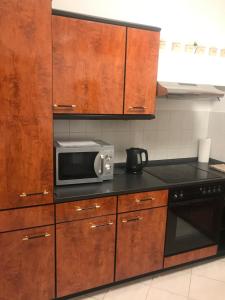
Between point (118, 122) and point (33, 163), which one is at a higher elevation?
point (118, 122)

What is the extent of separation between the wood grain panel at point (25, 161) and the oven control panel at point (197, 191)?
1.05 m

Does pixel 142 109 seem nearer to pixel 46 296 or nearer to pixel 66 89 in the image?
pixel 66 89

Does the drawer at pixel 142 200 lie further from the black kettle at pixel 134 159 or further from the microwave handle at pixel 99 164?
the black kettle at pixel 134 159

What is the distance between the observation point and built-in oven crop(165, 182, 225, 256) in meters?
2.24

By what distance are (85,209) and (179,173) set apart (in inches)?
41.4

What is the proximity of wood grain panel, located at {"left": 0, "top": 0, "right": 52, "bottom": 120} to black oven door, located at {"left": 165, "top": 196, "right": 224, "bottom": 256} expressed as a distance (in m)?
1.36

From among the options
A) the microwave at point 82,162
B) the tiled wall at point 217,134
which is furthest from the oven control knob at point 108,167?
the tiled wall at point 217,134

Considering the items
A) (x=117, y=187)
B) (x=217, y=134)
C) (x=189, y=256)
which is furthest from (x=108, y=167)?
(x=217, y=134)

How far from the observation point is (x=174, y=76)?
260 cm

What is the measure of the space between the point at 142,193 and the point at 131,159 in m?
0.41

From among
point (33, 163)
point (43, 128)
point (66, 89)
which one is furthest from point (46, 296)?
point (66, 89)

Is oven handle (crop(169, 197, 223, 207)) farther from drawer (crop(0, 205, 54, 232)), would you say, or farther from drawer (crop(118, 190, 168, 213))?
drawer (crop(0, 205, 54, 232))

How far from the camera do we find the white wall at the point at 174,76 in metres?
2.34

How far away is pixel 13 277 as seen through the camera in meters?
1.74
